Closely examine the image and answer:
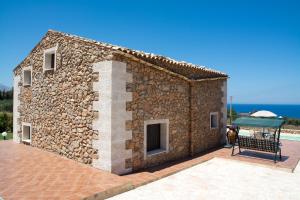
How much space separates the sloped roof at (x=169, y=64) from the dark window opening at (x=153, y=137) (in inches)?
90.0

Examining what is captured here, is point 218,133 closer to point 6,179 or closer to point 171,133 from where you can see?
point 171,133

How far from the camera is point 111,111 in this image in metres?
6.77

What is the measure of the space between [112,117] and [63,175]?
84.1 inches

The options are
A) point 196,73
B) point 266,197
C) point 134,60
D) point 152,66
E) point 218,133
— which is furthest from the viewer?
point 218,133

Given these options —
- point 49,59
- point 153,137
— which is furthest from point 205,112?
point 49,59

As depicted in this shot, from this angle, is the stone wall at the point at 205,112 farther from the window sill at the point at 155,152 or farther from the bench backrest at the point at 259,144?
the window sill at the point at 155,152

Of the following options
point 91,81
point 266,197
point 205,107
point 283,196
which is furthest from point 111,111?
point 205,107

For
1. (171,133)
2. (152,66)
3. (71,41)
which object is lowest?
(171,133)

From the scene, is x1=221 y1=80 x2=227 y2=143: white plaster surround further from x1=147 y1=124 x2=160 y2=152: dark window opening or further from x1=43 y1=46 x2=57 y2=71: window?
x1=43 y1=46 x2=57 y2=71: window

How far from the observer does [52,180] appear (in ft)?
20.2

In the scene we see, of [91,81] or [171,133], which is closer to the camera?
[91,81]

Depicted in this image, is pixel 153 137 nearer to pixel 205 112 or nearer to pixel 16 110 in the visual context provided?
pixel 205 112

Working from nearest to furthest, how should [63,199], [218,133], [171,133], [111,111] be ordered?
[63,199] < [111,111] < [171,133] < [218,133]

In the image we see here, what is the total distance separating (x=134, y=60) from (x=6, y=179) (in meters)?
4.93
